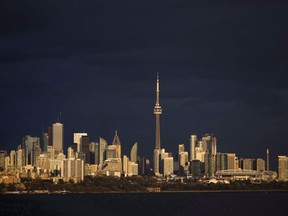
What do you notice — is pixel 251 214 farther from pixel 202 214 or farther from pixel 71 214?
pixel 71 214

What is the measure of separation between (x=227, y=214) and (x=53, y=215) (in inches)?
785

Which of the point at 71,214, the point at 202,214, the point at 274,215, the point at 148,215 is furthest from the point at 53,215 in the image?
the point at 274,215

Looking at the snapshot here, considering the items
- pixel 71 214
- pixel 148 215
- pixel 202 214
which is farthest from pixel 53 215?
pixel 202 214

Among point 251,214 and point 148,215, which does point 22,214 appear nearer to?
point 148,215

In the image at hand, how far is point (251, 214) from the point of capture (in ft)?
359

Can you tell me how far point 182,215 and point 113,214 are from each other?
8.04 metres

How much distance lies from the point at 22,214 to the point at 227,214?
2365cm

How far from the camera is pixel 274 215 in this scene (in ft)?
356

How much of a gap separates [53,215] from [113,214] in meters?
7.16

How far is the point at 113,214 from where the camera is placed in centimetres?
10719

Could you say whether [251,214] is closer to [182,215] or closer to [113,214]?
[182,215]

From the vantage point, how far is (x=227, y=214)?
349ft

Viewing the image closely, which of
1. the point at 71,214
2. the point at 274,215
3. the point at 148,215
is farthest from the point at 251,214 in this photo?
the point at 71,214

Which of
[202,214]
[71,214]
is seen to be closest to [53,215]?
[71,214]
